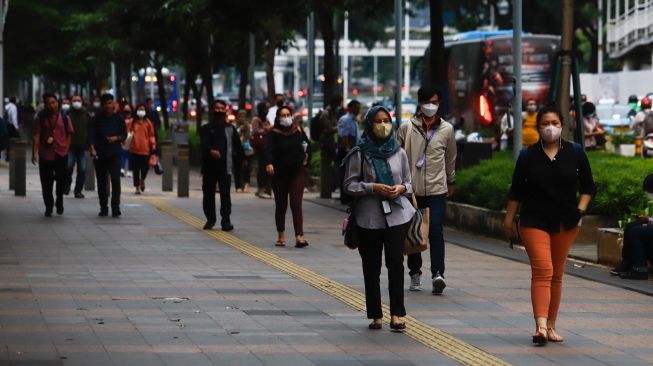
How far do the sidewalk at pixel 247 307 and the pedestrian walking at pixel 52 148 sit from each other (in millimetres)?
2792

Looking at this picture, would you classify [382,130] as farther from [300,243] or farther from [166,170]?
[166,170]

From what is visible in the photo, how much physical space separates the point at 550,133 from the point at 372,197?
1460 millimetres

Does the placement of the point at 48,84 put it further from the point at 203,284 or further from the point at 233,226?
the point at 203,284

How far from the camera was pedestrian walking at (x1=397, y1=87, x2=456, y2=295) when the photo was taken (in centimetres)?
1358

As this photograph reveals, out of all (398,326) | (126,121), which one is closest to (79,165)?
(126,121)

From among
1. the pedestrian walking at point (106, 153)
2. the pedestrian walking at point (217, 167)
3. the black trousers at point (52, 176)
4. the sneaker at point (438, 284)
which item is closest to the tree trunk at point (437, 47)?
the pedestrian walking at point (106, 153)

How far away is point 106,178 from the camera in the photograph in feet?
74.9

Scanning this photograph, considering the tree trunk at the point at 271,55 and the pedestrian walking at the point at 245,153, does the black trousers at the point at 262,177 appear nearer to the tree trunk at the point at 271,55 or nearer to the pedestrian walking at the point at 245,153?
the pedestrian walking at the point at 245,153

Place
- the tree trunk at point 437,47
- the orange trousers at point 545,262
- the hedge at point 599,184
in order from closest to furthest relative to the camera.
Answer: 1. the orange trousers at point 545,262
2. the hedge at point 599,184
3. the tree trunk at point 437,47

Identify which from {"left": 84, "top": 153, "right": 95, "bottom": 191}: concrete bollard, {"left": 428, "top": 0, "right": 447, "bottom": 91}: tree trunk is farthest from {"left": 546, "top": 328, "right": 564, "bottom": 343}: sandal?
{"left": 84, "top": 153, "right": 95, "bottom": 191}: concrete bollard

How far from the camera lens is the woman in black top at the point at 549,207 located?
10.7 metres

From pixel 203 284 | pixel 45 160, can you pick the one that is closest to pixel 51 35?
pixel 45 160

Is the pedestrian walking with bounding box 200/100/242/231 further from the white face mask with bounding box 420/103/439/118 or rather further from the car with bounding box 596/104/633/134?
the car with bounding box 596/104/633/134

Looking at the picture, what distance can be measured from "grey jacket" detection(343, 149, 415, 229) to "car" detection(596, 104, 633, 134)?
3471 cm
